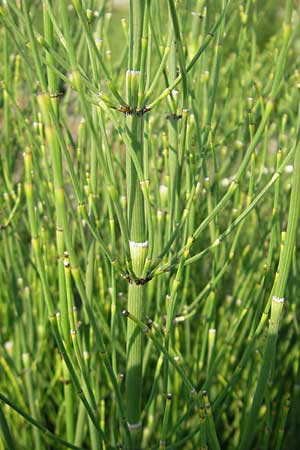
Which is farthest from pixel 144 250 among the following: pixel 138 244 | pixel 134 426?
pixel 134 426

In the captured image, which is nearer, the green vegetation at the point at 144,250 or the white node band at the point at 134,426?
the green vegetation at the point at 144,250

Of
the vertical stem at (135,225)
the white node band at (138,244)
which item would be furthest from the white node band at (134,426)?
the white node band at (138,244)

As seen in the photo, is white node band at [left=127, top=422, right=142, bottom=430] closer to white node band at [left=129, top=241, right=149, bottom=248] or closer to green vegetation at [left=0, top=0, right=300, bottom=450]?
green vegetation at [left=0, top=0, right=300, bottom=450]

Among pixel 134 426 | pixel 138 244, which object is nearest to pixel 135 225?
pixel 138 244

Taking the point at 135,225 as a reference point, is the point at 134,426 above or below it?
below

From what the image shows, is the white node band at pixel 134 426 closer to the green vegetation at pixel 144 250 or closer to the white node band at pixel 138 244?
the green vegetation at pixel 144 250

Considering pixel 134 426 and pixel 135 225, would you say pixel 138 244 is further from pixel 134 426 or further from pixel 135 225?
pixel 134 426

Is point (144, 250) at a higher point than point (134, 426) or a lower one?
higher

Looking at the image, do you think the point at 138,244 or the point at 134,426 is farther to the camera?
the point at 134,426

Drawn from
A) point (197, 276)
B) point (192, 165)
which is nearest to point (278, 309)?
point (192, 165)
